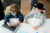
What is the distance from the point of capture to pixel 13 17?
0.96m

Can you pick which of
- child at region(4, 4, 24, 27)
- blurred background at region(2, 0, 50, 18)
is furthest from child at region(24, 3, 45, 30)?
blurred background at region(2, 0, 50, 18)

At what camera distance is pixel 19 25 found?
95 centimetres

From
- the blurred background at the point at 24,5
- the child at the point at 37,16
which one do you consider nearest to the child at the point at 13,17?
the child at the point at 37,16

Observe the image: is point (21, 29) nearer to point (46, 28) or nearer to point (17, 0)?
point (46, 28)

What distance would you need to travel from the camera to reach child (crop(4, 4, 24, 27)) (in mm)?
922

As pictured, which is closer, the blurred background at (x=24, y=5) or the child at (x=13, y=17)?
the child at (x=13, y=17)

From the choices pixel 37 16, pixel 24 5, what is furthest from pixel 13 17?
pixel 24 5

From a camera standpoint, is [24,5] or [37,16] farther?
[24,5]

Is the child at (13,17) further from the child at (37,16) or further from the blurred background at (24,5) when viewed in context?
the blurred background at (24,5)

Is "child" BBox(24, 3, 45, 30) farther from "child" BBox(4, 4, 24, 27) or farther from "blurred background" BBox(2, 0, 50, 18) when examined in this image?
"blurred background" BBox(2, 0, 50, 18)

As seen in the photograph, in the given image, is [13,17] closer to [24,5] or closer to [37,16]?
[37,16]

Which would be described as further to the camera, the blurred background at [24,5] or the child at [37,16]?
the blurred background at [24,5]

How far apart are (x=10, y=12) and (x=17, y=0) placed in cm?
31

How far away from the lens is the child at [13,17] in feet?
3.02
